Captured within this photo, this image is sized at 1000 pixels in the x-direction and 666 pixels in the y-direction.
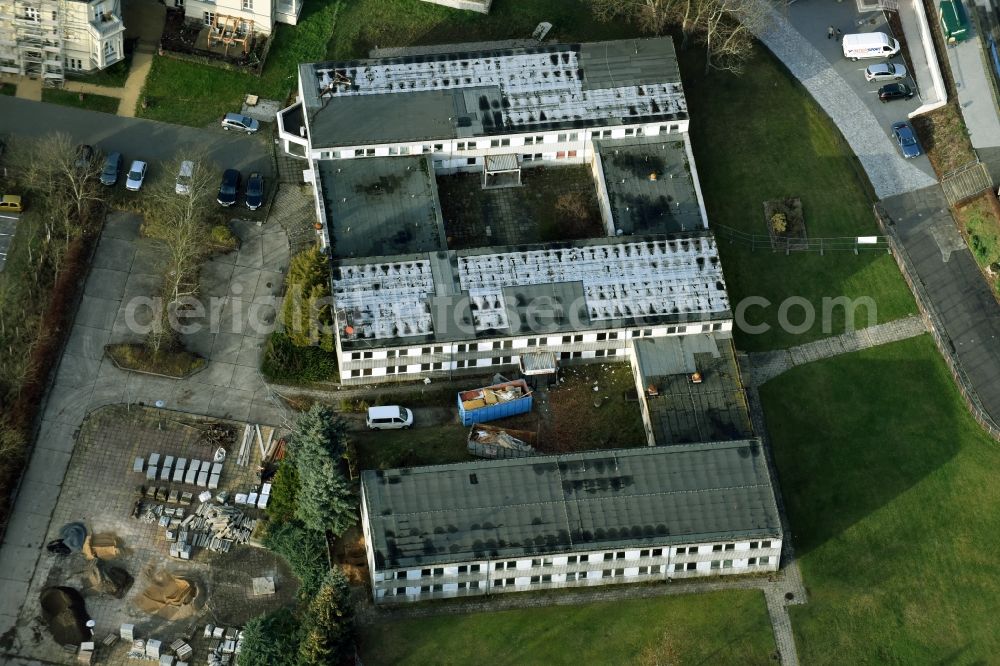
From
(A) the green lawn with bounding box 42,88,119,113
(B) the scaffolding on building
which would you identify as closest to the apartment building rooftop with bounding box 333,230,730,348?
(A) the green lawn with bounding box 42,88,119,113

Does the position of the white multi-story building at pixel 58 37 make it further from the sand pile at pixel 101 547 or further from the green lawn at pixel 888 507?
the green lawn at pixel 888 507

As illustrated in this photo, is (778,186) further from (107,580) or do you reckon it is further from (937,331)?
(107,580)

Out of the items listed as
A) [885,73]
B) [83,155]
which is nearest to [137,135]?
[83,155]

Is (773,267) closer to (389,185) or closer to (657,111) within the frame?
(657,111)

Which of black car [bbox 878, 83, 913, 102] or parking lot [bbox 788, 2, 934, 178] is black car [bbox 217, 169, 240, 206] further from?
black car [bbox 878, 83, 913, 102]

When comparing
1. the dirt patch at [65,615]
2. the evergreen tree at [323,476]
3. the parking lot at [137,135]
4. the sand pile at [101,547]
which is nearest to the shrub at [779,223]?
the evergreen tree at [323,476]

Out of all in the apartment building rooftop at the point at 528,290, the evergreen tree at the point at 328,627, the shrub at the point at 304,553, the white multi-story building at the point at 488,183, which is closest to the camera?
the evergreen tree at the point at 328,627

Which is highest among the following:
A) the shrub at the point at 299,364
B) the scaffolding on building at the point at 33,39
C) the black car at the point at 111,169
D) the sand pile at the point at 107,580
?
the scaffolding on building at the point at 33,39
